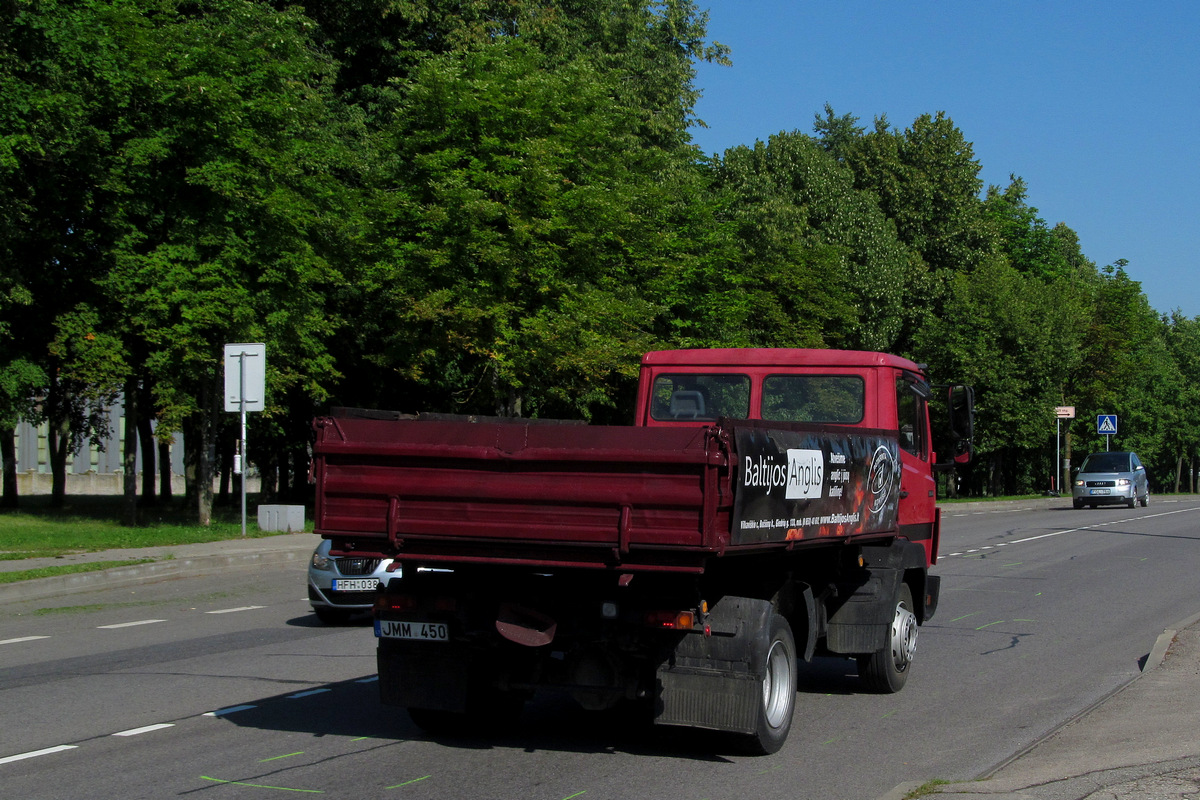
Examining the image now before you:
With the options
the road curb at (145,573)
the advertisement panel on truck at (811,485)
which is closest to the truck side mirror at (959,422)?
the advertisement panel on truck at (811,485)

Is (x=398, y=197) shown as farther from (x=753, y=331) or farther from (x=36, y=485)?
(x=36, y=485)

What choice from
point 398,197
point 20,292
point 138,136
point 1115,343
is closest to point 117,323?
point 20,292

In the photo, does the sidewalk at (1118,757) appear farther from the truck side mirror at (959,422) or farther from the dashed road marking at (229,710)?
the dashed road marking at (229,710)

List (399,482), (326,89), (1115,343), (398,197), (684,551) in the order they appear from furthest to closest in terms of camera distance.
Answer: (1115,343)
(326,89)
(398,197)
(399,482)
(684,551)

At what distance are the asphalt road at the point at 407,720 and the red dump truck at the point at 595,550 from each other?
37 cm

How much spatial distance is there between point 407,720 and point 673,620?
2.62 metres

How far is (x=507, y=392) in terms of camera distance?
31219 mm

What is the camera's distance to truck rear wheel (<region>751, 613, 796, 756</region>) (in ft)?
22.4

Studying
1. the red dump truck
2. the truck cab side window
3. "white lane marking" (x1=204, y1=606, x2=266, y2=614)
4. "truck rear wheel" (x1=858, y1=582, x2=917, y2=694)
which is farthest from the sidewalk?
"white lane marking" (x1=204, y1=606, x2=266, y2=614)

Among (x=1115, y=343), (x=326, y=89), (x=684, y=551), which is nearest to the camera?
(x=684, y=551)

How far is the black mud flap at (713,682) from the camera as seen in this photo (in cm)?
654

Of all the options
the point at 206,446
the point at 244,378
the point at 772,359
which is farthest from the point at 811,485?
the point at 206,446

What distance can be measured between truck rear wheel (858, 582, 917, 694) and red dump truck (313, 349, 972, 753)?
4.31 ft

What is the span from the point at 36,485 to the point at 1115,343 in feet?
192
